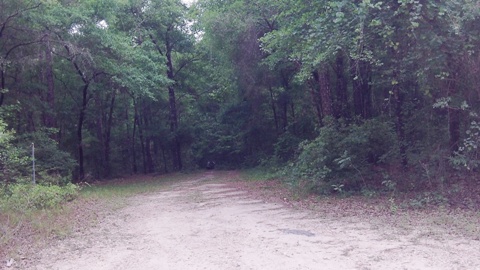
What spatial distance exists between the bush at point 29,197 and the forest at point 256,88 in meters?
0.78

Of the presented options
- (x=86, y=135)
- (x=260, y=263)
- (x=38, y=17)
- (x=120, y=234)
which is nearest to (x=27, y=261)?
(x=120, y=234)

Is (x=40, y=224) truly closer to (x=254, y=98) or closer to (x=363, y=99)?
(x=363, y=99)

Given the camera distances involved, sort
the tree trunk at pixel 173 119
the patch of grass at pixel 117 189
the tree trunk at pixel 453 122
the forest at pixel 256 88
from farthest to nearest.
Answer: the tree trunk at pixel 173 119
the patch of grass at pixel 117 189
the tree trunk at pixel 453 122
the forest at pixel 256 88

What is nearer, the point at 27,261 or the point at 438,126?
the point at 27,261

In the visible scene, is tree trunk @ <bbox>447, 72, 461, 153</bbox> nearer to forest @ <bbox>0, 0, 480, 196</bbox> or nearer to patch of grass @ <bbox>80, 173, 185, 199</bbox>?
forest @ <bbox>0, 0, 480, 196</bbox>

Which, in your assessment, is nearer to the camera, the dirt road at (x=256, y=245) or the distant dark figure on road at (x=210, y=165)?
the dirt road at (x=256, y=245)

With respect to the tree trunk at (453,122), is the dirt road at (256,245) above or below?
below

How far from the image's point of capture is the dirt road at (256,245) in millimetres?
6102

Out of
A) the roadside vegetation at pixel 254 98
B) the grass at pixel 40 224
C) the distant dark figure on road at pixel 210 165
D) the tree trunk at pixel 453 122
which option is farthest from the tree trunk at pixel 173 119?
the tree trunk at pixel 453 122

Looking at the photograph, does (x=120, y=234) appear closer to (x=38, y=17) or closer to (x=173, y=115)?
(x=38, y=17)

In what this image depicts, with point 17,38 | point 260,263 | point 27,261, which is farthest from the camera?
point 17,38

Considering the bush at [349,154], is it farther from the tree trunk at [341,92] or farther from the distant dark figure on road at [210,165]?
the distant dark figure on road at [210,165]

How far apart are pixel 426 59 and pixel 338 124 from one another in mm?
4380

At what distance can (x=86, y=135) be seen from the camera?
3381 centimetres
